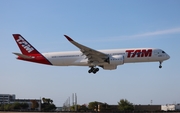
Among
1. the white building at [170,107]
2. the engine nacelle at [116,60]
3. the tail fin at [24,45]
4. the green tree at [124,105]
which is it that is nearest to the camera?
the engine nacelle at [116,60]

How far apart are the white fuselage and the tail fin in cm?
343

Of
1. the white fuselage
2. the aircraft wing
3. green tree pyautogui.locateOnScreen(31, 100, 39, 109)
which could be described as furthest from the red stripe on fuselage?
green tree pyautogui.locateOnScreen(31, 100, 39, 109)

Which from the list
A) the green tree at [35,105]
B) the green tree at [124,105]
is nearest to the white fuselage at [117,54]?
the green tree at [124,105]

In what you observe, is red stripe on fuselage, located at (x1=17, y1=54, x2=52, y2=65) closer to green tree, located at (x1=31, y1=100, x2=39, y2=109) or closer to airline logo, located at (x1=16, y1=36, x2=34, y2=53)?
airline logo, located at (x1=16, y1=36, x2=34, y2=53)

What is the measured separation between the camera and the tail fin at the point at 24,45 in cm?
6063

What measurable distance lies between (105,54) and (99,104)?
6472 cm

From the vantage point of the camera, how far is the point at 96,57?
57.1 m

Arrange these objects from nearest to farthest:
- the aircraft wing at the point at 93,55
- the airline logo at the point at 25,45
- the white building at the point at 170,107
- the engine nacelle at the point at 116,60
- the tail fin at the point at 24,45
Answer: the engine nacelle at the point at 116,60 → the aircraft wing at the point at 93,55 → the tail fin at the point at 24,45 → the airline logo at the point at 25,45 → the white building at the point at 170,107

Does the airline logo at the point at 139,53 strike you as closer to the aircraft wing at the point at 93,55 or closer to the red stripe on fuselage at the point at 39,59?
the aircraft wing at the point at 93,55

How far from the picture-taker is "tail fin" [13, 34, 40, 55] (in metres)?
60.6

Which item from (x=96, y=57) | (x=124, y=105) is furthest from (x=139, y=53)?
(x=124, y=105)

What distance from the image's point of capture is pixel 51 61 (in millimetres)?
57531

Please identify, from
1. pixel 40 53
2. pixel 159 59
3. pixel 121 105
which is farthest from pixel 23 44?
pixel 121 105

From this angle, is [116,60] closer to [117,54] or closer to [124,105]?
[117,54]
